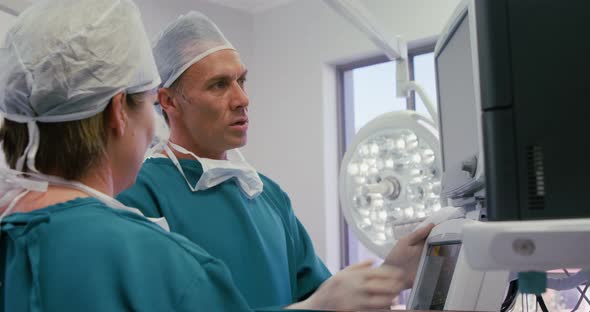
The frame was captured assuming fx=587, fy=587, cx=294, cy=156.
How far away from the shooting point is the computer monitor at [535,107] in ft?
2.15

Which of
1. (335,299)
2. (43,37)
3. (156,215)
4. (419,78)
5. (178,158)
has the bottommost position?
(335,299)

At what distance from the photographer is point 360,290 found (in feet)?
2.63

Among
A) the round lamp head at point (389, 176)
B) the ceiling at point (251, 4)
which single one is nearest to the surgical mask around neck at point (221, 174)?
the round lamp head at point (389, 176)

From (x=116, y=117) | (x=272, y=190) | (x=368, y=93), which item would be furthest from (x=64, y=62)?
(x=368, y=93)

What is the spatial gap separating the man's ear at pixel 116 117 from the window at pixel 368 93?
2.90 meters

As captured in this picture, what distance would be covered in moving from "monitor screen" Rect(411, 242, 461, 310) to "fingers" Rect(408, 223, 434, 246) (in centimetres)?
3

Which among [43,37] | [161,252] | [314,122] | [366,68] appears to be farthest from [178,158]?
[366,68]

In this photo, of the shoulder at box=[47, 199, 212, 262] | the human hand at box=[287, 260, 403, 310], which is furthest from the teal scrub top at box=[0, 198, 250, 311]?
the human hand at box=[287, 260, 403, 310]

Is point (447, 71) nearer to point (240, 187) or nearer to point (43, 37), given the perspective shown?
point (240, 187)

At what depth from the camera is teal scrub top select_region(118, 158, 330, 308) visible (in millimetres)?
1519

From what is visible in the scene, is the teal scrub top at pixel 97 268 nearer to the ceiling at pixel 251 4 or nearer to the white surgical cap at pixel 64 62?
the white surgical cap at pixel 64 62

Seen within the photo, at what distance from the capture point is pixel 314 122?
13.3ft

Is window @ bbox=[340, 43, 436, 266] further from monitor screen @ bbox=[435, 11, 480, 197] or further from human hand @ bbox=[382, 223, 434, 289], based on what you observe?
human hand @ bbox=[382, 223, 434, 289]

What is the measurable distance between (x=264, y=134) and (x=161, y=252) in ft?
11.4
